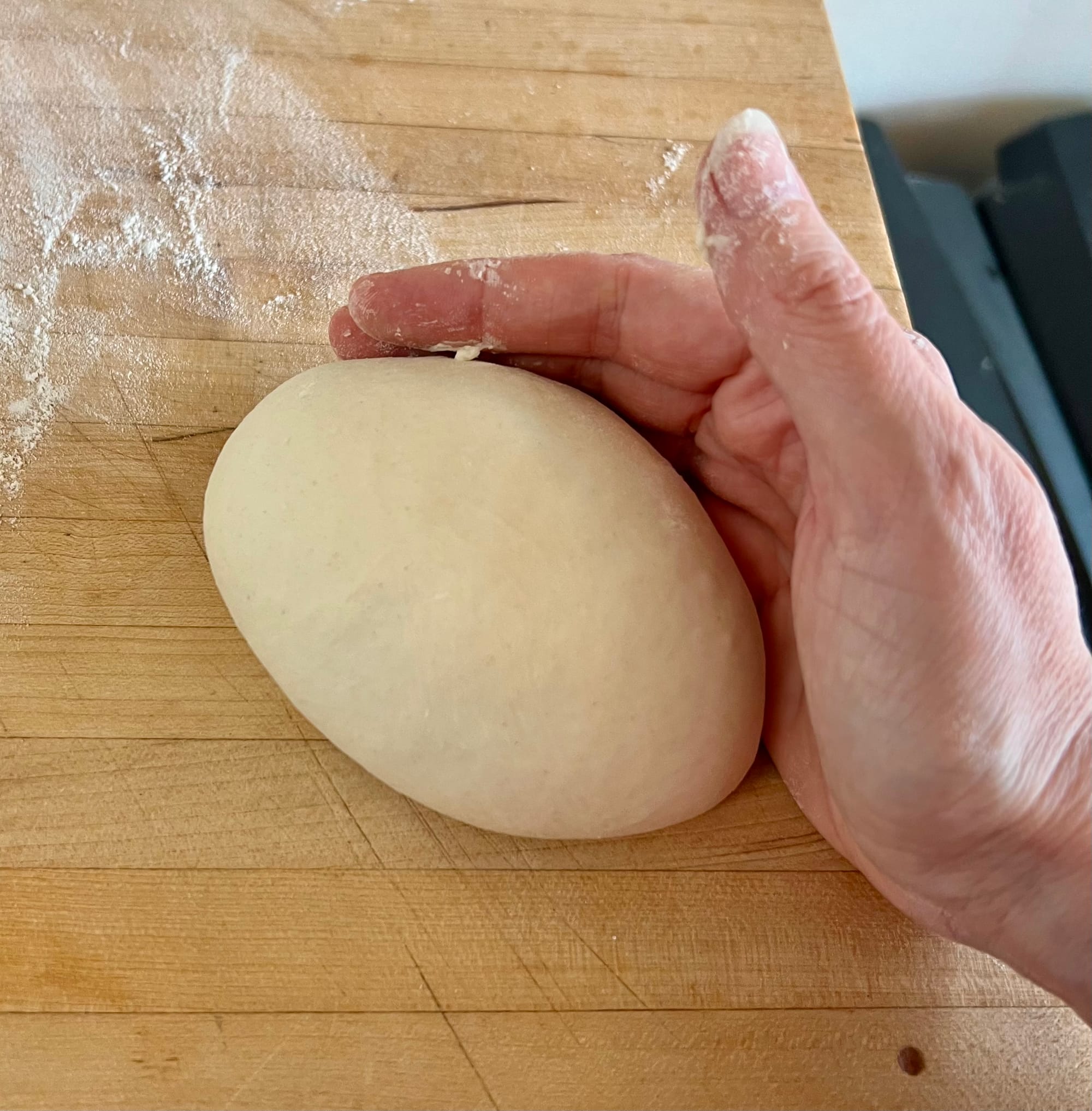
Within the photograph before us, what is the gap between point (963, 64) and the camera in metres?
2.03

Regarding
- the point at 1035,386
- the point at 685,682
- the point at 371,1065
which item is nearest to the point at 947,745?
the point at 685,682

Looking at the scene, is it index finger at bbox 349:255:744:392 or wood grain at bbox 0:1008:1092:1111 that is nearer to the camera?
wood grain at bbox 0:1008:1092:1111

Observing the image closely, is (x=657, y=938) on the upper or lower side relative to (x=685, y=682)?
lower

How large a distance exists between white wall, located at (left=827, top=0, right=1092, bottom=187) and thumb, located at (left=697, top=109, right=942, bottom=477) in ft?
4.76

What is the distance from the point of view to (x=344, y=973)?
3.31ft

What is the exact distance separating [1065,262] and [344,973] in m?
1.92

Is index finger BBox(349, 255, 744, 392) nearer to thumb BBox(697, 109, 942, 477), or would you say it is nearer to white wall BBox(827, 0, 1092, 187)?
thumb BBox(697, 109, 942, 477)

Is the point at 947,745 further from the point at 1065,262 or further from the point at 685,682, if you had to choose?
the point at 1065,262

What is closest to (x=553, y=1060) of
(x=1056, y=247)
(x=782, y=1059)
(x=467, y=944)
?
(x=467, y=944)

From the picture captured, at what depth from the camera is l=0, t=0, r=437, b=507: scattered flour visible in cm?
126

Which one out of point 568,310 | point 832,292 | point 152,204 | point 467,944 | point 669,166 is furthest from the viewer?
point 669,166

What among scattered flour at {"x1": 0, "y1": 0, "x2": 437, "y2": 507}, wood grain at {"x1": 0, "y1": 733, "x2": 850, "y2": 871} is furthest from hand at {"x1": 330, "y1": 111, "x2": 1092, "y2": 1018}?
scattered flour at {"x1": 0, "y1": 0, "x2": 437, "y2": 507}

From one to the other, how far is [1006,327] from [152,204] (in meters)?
1.67

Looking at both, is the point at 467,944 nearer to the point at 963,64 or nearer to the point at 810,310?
the point at 810,310
